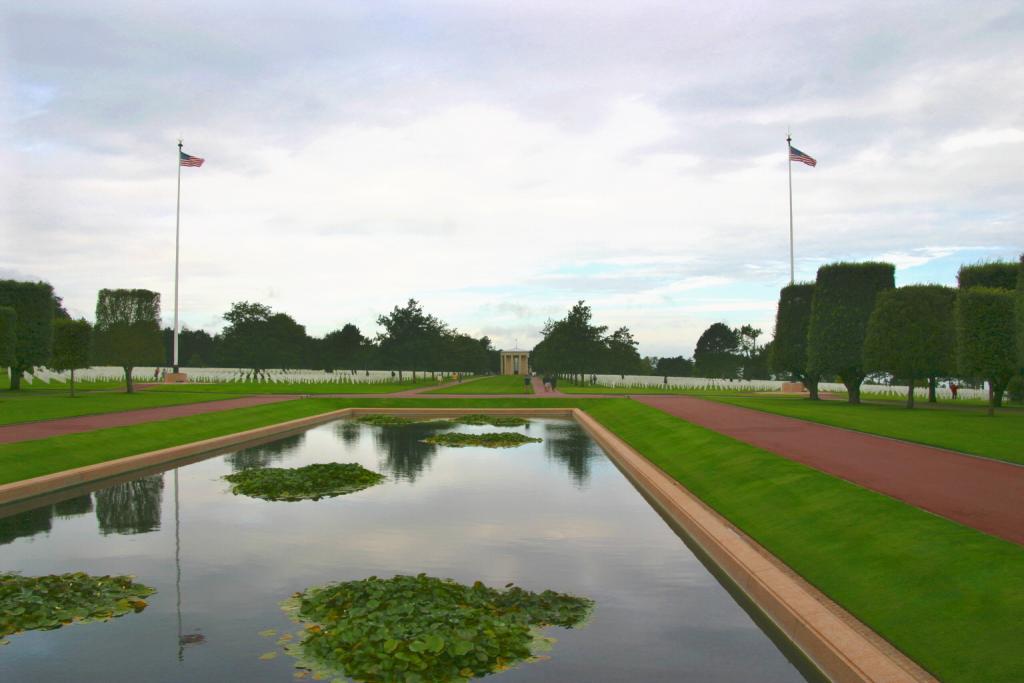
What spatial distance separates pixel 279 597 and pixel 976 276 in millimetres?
46353

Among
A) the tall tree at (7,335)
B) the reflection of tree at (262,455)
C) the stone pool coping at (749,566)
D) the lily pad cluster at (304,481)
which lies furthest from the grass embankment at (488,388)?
the lily pad cluster at (304,481)

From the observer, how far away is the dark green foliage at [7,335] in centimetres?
3962

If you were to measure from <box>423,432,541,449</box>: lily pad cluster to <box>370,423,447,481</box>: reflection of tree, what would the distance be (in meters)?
0.67

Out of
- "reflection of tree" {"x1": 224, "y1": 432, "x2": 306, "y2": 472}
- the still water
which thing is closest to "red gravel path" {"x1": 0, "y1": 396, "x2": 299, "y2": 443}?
"reflection of tree" {"x1": 224, "y1": 432, "x2": 306, "y2": 472}

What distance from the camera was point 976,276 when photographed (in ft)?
142

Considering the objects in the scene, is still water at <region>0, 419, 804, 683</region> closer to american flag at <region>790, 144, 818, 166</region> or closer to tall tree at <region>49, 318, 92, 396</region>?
tall tree at <region>49, 318, 92, 396</region>

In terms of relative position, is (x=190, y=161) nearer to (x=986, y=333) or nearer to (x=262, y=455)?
(x=262, y=455)

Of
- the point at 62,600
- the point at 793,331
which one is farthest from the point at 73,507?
the point at 793,331

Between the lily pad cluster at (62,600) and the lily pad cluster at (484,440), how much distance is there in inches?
586

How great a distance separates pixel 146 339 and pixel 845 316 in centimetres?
4354

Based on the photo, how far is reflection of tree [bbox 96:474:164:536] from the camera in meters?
12.7

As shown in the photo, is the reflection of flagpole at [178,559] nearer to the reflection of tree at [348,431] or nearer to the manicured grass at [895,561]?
the manicured grass at [895,561]

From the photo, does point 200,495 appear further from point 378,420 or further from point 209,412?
point 378,420

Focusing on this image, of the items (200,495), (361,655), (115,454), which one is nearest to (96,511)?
(200,495)
